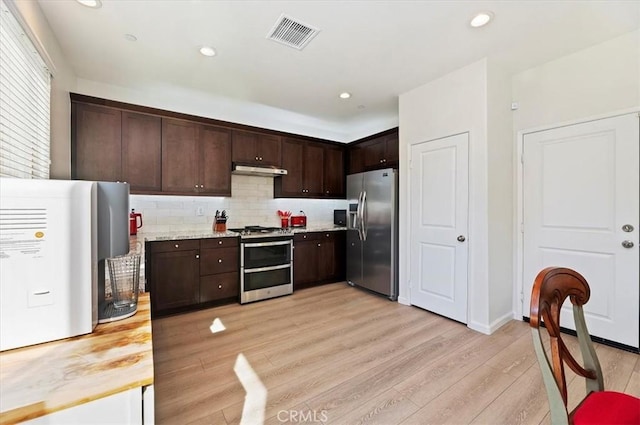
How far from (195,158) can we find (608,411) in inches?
156

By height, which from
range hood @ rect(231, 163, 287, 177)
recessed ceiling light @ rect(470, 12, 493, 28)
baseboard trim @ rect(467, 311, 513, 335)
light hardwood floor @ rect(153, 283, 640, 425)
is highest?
recessed ceiling light @ rect(470, 12, 493, 28)

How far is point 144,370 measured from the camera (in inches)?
32.4

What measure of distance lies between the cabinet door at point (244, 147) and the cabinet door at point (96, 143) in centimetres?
129

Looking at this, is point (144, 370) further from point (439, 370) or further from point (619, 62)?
point (619, 62)

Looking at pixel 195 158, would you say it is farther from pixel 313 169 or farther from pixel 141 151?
pixel 313 169

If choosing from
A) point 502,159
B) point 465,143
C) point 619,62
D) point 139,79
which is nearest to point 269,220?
point 139,79

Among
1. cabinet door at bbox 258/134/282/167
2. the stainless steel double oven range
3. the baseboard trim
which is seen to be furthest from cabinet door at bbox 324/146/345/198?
the baseboard trim

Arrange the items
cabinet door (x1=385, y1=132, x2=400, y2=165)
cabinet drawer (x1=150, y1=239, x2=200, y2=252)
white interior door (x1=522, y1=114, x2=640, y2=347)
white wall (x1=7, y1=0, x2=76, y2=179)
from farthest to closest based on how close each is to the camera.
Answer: cabinet door (x1=385, y1=132, x2=400, y2=165) < cabinet drawer (x1=150, y1=239, x2=200, y2=252) < white interior door (x1=522, y1=114, x2=640, y2=347) < white wall (x1=7, y1=0, x2=76, y2=179)

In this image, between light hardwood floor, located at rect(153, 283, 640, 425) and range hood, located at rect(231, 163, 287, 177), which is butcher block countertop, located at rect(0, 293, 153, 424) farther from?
range hood, located at rect(231, 163, 287, 177)

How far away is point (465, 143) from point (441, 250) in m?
1.17

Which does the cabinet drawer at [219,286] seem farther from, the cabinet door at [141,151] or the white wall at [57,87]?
the white wall at [57,87]

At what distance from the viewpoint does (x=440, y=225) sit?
3.10 m

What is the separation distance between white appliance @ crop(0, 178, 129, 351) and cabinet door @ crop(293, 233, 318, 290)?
Answer: 3106 mm

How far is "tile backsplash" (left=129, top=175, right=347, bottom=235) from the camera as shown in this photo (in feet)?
11.6
